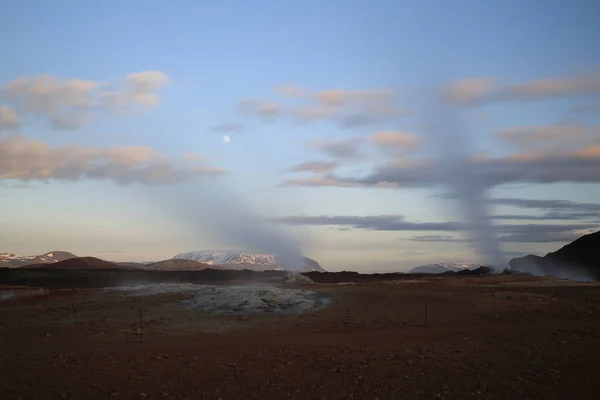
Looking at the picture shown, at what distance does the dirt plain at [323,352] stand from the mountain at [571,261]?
3432 centimetres

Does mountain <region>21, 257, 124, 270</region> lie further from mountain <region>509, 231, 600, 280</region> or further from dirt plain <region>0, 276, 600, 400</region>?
dirt plain <region>0, 276, 600, 400</region>

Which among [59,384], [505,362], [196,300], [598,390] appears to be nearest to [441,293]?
[196,300]

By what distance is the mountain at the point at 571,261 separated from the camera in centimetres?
5396

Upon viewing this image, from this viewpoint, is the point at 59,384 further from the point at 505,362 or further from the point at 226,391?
the point at 505,362

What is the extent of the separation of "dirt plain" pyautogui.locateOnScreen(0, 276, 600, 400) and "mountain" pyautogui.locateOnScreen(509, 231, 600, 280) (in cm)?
3432

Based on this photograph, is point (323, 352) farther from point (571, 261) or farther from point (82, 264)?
point (82, 264)

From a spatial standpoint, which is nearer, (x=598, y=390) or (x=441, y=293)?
(x=598, y=390)

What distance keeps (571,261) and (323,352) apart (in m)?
56.4

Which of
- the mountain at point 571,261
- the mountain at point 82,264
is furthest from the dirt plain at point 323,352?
the mountain at point 82,264

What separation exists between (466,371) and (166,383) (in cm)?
670

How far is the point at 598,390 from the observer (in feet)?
31.5

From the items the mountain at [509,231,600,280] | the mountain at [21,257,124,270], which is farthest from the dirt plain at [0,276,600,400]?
the mountain at [21,257,124,270]

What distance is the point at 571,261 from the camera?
59.5 metres

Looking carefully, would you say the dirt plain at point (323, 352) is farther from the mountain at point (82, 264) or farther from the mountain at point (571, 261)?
the mountain at point (82, 264)
